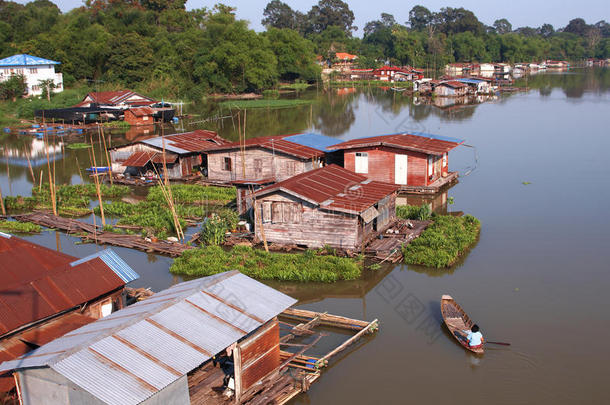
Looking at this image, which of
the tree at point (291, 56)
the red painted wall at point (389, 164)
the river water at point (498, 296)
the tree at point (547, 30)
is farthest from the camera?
the tree at point (547, 30)

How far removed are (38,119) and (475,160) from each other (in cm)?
3693

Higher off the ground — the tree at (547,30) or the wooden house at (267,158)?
the tree at (547,30)

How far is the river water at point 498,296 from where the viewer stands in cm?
1069

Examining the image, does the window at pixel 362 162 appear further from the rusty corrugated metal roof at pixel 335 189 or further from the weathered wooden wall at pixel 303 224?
the weathered wooden wall at pixel 303 224

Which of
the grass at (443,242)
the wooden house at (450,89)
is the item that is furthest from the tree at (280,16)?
the grass at (443,242)

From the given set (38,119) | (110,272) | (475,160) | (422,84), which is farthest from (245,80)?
(110,272)

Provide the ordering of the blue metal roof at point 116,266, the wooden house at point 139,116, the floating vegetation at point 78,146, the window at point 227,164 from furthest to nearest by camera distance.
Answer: the wooden house at point 139,116 → the floating vegetation at point 78,146 → the window at point 227,164 → the blue metal roof at point 116,266

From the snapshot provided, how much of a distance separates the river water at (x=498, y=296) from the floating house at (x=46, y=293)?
3.68m

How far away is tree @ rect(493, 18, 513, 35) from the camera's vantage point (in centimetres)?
18012

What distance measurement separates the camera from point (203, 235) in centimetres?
1783

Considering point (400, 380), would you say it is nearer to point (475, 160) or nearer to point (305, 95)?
point (475, 160)

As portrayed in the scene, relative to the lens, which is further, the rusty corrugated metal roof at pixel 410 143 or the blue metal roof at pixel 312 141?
the blue metal roof at pixel 312 141

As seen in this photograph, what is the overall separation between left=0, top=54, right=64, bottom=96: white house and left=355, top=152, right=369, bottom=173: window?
43735mm

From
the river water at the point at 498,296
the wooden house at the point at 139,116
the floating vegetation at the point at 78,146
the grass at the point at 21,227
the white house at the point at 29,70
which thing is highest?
the white house at the point at 29,70
